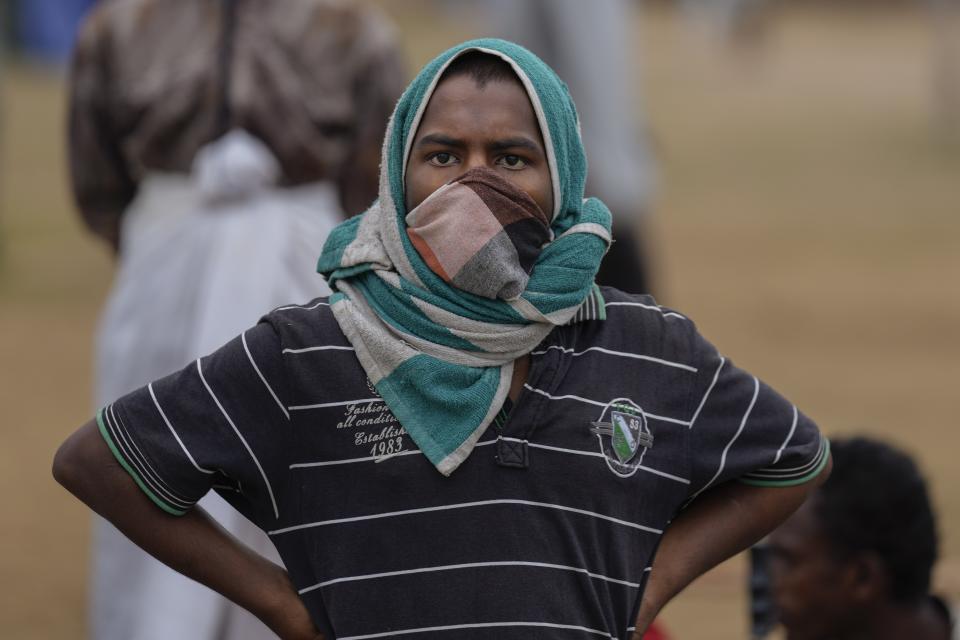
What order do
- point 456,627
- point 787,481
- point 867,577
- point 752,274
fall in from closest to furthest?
point 456,627 < point 787,481 < point 867,577 < point 752,274

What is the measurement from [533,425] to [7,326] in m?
8.87

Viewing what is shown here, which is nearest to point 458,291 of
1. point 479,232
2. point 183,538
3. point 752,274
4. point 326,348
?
point 479,232

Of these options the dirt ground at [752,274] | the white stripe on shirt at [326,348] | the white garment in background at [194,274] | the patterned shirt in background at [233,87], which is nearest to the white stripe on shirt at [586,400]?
the white stripe on shirt at [326,348]

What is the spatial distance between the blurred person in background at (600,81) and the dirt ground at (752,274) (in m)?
1.34

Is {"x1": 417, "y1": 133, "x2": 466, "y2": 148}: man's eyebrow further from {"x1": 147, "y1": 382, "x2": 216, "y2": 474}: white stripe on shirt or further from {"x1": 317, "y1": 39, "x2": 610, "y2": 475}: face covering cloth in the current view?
{"x1": 147, "y1": 382, "x2": 216, "y2": 474}: white stripe on shirt

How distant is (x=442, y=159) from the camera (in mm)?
2410

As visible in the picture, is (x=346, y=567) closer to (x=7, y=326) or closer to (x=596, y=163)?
(x=596, y=163)

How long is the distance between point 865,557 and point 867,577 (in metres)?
0.04

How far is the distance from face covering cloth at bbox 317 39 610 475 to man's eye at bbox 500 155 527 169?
4cm

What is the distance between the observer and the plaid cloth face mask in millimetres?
2293

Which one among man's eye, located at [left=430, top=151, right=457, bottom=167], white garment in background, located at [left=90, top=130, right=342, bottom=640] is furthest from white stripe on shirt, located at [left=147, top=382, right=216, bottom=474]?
white garment in background, located at [left=90, top=130, right=342, bottom=640]

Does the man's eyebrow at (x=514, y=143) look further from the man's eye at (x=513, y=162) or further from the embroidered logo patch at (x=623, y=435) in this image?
the embroidered logo patch at (x=623, y=435)

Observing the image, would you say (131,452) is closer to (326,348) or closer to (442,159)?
(326,348)

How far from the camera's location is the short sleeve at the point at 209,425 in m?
2.30
